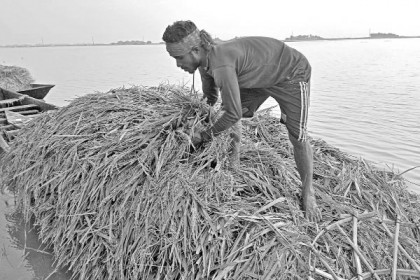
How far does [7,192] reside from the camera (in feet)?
15.5

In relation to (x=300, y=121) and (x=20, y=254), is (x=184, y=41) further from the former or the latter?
(x=20, y=254)

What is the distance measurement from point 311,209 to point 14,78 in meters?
17.8

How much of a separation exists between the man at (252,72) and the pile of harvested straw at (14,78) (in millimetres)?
15780

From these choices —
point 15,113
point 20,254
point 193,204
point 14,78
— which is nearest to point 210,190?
point 193,204

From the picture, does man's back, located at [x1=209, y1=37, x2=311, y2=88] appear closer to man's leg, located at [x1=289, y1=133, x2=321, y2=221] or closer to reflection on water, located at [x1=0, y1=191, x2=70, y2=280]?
man's leg, located at [x1=289, y1=133, x2=321, y2=221]

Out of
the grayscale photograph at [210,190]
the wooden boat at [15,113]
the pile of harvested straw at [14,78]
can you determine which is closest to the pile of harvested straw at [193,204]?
the grayscale photograph at [210,190]

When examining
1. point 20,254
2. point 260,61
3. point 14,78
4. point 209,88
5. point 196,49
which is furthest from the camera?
point 14,78

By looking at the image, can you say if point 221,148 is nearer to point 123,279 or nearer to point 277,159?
point 277,159

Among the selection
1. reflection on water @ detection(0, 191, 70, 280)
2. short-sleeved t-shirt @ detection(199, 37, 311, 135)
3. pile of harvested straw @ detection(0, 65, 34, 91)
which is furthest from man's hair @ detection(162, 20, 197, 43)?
pile of harvested straw @ detection(0, 65, 34, 91)

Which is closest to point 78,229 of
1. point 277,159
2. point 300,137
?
point 277,159

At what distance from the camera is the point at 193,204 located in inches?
87.0

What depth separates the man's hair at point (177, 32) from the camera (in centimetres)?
229

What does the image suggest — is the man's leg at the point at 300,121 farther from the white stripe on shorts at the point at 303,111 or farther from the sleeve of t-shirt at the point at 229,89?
the sleeve of t-shirt at the point at 229,89

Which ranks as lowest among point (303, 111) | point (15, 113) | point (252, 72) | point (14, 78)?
point (14, 78)
